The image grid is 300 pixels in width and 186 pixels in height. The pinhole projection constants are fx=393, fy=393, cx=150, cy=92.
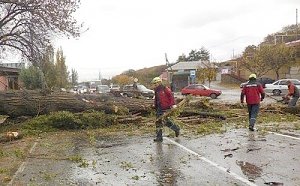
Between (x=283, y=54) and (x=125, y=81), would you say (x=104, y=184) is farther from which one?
(x=125, y=81)

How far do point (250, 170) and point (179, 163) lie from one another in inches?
57.4

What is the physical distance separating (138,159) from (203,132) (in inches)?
155

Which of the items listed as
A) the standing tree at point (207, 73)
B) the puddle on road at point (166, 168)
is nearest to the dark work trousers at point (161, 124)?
the puddle on road at point (166, 168)

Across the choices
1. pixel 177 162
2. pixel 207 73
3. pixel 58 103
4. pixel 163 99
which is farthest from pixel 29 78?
pixel 177 162

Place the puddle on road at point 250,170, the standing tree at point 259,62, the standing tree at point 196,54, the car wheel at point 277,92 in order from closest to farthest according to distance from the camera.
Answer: the puddle on road at point 250,170 < the car wheel at point 277,92 < the standing tree at point 259,62 < the standing tree at point 196,54

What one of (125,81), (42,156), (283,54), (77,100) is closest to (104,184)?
(42,156)

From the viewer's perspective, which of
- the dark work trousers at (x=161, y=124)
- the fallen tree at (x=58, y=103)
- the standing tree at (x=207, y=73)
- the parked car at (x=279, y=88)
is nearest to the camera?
the dark work trousers at (x=161, y=124)

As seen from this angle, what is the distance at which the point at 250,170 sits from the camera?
22.0 feet

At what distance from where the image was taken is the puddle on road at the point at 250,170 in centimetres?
629

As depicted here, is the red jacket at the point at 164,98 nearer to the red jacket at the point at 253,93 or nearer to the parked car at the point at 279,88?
the red jacket at the point at 253,93

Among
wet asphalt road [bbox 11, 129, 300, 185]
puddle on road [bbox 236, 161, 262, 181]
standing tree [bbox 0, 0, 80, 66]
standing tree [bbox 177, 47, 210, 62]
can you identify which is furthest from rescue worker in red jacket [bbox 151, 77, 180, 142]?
standing tree [bbox 177, 47, 210, 62]

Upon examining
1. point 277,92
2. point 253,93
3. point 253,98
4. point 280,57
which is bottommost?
point 277,92

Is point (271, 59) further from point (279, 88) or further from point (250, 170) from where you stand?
point (250, 170)

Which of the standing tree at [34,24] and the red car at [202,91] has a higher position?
the standing tree at [34,24]
